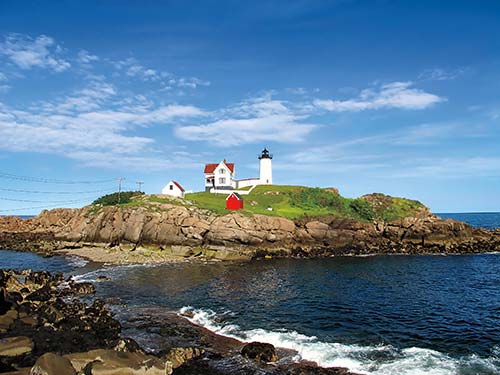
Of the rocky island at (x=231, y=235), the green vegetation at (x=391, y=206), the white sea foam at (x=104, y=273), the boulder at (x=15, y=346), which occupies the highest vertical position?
the green vegetation at (x=391, y=206)

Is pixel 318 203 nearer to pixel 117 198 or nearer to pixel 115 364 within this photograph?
pixel 117 198

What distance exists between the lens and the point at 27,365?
49.6 ft

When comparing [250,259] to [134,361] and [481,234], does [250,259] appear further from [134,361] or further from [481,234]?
[481,234]

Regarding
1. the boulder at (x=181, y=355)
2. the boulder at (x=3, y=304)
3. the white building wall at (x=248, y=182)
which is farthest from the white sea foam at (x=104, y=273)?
the white building wall at (x=248, y=182)

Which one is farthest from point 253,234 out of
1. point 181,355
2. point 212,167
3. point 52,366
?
point 52,366

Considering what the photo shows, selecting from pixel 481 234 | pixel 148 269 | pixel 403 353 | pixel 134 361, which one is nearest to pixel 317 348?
pixel 403 353

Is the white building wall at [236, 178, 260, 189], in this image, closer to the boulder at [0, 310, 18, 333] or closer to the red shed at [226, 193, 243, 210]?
the red shed at [226, 193, 243, 210]

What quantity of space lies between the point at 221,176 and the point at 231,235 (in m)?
35.1

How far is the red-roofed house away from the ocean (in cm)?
4152

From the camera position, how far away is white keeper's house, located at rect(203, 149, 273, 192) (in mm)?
89875

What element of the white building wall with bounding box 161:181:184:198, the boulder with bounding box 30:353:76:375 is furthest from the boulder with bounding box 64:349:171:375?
the white building wall with bounding box 161:181:184:198

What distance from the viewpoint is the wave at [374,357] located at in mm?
17188

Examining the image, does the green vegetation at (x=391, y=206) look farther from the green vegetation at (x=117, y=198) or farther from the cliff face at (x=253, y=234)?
the green vegetation at (x=117, y=198)

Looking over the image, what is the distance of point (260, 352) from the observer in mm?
18234
